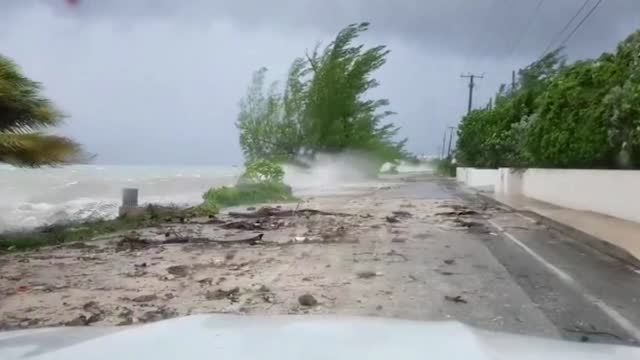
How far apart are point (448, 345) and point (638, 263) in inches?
413

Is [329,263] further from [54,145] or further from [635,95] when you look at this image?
[635,95]

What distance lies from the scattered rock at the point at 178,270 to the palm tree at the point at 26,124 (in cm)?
611

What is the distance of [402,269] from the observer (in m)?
11.7

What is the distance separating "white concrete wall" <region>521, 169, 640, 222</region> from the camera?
824 inches

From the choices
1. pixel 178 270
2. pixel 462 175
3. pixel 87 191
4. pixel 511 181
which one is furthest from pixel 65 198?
pixel 462 175

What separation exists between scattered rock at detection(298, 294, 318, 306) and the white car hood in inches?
166

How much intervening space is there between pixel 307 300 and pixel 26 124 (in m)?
10.2

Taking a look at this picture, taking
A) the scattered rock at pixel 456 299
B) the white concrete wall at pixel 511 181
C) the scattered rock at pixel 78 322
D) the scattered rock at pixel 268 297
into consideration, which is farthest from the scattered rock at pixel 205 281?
the white concrete wall at pixel 511 181

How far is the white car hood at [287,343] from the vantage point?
348cm

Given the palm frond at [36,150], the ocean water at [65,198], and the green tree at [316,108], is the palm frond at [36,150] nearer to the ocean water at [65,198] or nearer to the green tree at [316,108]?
the ocean water at [65,198]

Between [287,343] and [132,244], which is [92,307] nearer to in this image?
[287,343]

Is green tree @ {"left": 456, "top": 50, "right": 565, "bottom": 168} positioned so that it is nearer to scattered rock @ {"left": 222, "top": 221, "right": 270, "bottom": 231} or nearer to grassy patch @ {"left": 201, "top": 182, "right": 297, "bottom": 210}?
grassy patch @ {"left": 201, "top": 182, "right": 297, "bottom": 210}

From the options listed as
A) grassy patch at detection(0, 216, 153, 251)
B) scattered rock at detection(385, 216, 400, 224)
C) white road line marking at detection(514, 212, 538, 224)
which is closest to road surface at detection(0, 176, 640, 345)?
grassy patch at detection(0, 216, 153, 251)

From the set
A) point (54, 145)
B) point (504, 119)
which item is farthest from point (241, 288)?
point (504, 119)
